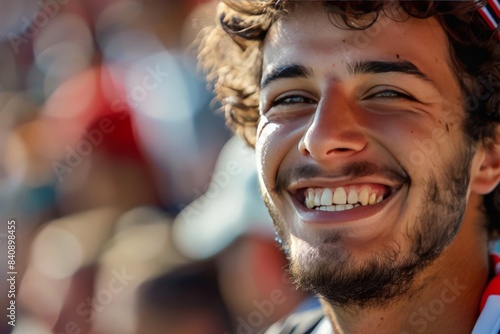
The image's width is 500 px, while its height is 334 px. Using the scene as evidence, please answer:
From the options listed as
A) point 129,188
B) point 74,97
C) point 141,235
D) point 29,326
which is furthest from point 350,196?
point 74,97

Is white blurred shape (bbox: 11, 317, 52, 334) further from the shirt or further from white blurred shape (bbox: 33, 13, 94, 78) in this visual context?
the shirt

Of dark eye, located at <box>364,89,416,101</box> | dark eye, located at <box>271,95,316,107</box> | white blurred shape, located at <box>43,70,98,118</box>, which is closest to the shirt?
dark eye, located at <box>364,89,416,101</box>

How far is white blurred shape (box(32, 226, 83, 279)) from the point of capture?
291 cm

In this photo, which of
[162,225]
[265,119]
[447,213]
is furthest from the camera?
[162,225]

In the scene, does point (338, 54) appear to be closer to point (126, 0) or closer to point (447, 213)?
point (447, 213)

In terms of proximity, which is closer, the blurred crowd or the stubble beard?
the stubble beard

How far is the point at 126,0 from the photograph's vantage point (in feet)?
11.8

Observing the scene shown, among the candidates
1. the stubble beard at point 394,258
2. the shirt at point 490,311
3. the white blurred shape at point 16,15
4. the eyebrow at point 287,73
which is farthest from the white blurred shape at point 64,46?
the shirt at point 490,311

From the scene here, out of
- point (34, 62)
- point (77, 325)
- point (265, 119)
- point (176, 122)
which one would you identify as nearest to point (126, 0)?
point (34, 62)

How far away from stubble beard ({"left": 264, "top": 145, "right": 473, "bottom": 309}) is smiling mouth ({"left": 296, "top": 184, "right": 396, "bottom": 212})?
0.08m

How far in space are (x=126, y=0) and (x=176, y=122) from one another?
87 centimetres

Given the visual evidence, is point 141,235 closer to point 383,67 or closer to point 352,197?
point 352,197

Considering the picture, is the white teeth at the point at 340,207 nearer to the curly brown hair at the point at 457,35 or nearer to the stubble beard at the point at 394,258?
the stubble beard at the point at 394,258

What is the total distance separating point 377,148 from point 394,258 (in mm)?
255
